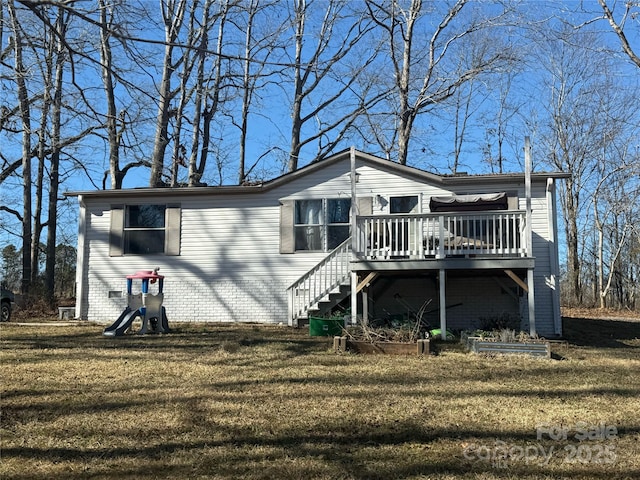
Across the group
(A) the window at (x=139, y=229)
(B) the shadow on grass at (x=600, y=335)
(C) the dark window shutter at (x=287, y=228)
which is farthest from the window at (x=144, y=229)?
(B) the shadow on grass at (x=600, y=335)

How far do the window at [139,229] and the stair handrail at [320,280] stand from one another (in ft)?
11.8

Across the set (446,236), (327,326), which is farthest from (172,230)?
(446,236)

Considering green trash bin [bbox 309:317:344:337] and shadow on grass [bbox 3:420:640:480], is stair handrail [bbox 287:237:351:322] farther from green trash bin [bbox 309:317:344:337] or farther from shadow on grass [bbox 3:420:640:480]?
shadow on grass [bbox 3:420:640:480]

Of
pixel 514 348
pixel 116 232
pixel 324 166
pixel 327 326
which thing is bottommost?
pixel 514 348

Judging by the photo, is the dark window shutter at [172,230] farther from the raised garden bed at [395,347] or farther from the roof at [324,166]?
the raised garden bed at [395,347]

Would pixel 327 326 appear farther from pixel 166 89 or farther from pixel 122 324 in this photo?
pixel 166 89

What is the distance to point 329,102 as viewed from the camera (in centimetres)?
2434

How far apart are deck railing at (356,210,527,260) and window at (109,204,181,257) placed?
17.3 feet

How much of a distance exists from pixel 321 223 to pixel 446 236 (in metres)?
3.16

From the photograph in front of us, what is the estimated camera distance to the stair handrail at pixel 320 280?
11492 mm

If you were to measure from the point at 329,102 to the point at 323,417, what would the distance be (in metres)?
21.1

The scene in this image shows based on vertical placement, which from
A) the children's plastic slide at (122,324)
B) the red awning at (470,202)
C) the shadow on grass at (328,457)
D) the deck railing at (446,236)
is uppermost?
the red awning at (470,202)

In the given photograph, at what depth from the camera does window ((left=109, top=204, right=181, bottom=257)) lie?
42.9ft

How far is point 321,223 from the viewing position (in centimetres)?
1255
